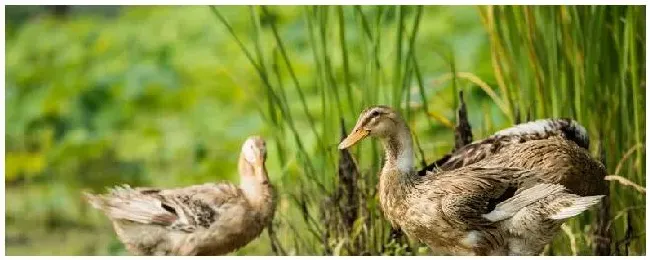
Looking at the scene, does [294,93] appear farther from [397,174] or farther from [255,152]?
[397,174]


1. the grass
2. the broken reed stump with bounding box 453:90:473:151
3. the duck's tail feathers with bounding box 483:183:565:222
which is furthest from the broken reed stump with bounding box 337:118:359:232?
the duck's tail feathers with bounding box 483:183:565:222

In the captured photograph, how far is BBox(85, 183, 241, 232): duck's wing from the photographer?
335 cm

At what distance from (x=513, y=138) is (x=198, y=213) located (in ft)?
2.24

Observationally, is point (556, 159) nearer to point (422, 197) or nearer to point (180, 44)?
point (422, 197)

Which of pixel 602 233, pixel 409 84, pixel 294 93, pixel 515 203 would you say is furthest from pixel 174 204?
pixel 602 233

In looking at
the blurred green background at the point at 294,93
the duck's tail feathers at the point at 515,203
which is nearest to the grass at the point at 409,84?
the blurred green background at the point at 294,93

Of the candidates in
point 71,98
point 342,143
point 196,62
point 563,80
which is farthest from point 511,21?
point 71,98

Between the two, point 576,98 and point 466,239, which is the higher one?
point 576,98

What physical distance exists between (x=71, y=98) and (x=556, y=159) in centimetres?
107

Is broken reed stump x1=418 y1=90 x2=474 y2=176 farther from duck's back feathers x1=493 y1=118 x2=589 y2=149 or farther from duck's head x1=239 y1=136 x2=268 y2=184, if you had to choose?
duck's head x1=239 y1=136 x2=268 y2=184

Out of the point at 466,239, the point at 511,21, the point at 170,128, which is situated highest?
the point at 511,21

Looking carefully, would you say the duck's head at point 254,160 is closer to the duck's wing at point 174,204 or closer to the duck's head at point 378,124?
the duck's wing at point 174,204

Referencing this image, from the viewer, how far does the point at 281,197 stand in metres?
3.48

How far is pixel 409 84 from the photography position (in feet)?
11.4
